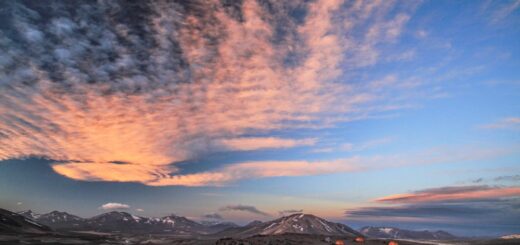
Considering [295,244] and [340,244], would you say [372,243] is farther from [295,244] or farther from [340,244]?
[295,244]

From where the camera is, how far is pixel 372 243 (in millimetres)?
186500

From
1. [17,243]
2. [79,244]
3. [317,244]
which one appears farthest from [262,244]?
[17,243]

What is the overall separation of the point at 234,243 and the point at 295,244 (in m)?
34.8

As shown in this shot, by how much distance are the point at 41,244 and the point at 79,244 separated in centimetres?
2227

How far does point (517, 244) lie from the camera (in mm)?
195375

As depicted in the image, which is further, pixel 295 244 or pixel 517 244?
pixel 517 244

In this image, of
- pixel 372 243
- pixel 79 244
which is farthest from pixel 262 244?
pixel 79 244

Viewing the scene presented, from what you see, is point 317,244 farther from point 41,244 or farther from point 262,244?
point 41,244

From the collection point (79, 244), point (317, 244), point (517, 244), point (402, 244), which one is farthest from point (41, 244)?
point (517, 244)

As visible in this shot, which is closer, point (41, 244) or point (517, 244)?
point (41, 244)

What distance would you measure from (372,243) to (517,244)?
7915cm

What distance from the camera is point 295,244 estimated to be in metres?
183

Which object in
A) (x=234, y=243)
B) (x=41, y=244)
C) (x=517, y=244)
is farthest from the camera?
(x=517, y=244)

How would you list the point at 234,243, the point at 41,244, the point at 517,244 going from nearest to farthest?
the point at 234,243
the point at 41,244
the point at 517,244
